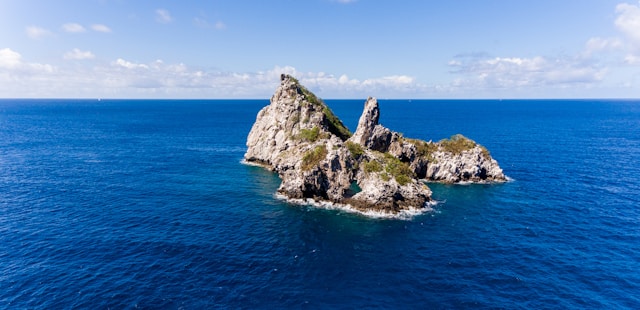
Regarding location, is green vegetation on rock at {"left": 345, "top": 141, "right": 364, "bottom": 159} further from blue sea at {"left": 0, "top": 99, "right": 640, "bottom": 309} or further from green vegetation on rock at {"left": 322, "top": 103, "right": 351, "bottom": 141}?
green vegetation on rock at {"left": 322, "top": 103, "right": 351, "bottom": 141}

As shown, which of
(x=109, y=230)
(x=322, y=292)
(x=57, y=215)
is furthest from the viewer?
(x=57, y=215)

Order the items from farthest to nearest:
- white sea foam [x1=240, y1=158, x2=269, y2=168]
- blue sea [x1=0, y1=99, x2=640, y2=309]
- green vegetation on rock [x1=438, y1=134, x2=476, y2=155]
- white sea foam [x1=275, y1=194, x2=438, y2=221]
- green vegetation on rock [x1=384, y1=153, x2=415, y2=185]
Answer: white sea foam [x1=240, y1=158, x2=269, y2=168] < green vegetation on rock [x1=438, y1=134, x2=476, y2=155] < green vegetation on rock [x1=384, y1=153, x2=415, y2=185] < white sea foam [x1=275, y1=194, x2=438, y2=221] < blue sea [x1=0, y1=99, x2=640, y2=309]

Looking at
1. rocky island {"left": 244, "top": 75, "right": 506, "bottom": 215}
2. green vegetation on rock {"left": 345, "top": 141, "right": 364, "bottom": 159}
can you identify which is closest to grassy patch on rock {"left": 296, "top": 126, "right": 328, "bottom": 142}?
rocky island {"left": 244, "top": 75, "right": 506, "bottom": 215}

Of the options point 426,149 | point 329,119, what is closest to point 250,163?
point 329,119

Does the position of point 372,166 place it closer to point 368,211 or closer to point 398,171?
point 398,171

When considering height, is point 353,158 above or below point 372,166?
above

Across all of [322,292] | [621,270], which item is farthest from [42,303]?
[621,270]

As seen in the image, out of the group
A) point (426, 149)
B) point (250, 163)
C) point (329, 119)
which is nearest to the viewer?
point (426, 149)

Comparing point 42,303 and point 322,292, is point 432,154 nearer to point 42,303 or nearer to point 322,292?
point 322,292
